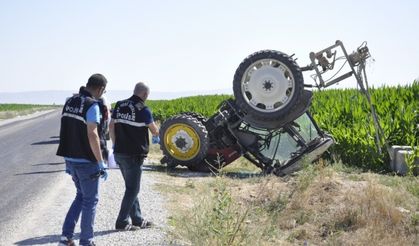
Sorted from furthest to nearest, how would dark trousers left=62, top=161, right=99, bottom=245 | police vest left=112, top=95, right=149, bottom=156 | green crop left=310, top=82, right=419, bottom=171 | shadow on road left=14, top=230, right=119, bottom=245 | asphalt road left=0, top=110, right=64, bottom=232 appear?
green crop left=310, top=82, right=419, bottom=171 < asphalt road left=0, top=110, right=64, bottom=232 < police vest left=112, top=95, right=149, bottom=156 < shadow on road left=14, top=230, right=119, bottom=245 < dark trousers left=62, top=161, right=99, bottom=245

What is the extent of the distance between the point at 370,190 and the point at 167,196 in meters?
3.34

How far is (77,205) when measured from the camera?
605 centimetres

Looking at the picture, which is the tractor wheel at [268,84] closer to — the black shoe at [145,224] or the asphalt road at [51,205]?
the asphalt road at [51,205]

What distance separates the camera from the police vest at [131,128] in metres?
6.71

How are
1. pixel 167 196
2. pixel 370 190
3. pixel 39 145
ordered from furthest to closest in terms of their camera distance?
1. pixel 39 145
2. pixel 167 196
3. pixel 370 190

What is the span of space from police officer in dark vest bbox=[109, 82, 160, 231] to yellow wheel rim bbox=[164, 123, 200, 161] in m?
4.97

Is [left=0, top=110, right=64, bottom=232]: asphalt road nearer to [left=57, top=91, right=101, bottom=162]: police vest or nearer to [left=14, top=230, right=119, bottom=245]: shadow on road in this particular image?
[left=14, top=230, right=119, bottom=245]: shadow on road

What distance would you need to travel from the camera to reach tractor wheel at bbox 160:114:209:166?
11.7 m

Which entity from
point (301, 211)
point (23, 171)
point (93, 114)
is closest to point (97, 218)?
point (93, 114)

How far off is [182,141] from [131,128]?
5356 millimetres

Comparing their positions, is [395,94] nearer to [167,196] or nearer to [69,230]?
[167,196]

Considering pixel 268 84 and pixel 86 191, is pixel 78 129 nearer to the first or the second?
pixel 86 191

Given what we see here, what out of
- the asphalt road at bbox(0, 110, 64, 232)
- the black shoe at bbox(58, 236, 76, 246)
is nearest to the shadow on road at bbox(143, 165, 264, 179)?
the asphalt road at bbox(0, 110, 64, 232)

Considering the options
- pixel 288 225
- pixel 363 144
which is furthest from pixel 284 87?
pixel 288 225
